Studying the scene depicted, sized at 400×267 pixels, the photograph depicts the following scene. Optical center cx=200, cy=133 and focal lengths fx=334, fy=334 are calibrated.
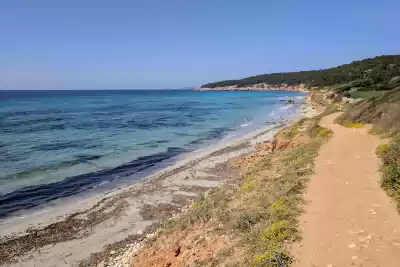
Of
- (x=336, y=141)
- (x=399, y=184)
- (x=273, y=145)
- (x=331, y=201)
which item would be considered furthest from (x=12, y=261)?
(x=273, y=145)

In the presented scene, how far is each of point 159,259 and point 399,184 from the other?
7.51 metres

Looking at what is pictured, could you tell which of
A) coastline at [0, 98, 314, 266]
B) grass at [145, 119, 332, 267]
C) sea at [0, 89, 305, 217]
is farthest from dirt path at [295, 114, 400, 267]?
sea at [0, 89, 305, 217]

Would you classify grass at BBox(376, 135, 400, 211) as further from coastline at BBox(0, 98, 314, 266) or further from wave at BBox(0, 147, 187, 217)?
wave at BBox(0, 147, 187, 217)

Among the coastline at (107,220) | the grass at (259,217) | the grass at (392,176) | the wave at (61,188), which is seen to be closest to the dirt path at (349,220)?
the grass at (392,176)

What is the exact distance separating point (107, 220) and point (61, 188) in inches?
225

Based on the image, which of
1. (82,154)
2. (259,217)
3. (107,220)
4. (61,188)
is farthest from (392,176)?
(82,154)

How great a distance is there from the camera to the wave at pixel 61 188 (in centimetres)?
1605

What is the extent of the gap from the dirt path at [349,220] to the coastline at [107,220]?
20.3 ft

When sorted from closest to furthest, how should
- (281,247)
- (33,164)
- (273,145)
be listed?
(281,247)
(33,164)
(273,145)

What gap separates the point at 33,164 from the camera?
2312cm

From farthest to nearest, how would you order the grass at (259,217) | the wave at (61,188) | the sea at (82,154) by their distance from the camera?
the sea at (82,154), the wave at (61,188), the grass at (259,217)

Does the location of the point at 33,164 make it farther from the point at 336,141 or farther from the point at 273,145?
the point at 336,141

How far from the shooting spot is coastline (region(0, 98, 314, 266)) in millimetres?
11406

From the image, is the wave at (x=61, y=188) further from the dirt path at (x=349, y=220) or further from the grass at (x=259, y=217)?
the dirt path at (x=349, y=220)
